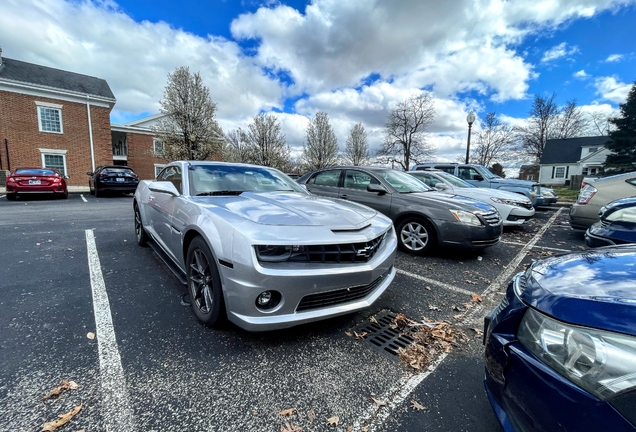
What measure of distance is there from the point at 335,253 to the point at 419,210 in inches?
117

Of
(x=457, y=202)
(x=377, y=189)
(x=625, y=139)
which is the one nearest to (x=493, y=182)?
(x=457, y=202)

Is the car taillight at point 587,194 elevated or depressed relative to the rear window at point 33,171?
depressed

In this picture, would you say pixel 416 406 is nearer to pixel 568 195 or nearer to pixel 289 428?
pixel 289 428

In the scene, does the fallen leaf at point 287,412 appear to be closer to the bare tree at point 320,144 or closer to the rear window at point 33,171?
the rear window at point 33,171

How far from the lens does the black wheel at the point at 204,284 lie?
227 cm

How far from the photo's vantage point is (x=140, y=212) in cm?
473

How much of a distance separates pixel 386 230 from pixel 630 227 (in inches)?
123

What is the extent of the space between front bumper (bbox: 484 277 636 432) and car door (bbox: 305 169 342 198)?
14.7 ft

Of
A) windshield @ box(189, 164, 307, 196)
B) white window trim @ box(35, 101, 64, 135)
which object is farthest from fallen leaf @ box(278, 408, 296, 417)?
white window trim @ box(35, 101, 64, 135)

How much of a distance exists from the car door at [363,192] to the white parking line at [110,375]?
13.4ft

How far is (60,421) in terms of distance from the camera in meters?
1.55

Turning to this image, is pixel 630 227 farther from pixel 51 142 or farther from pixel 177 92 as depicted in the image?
pixel 51 142

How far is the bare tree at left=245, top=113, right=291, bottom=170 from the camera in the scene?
2809 centimetres

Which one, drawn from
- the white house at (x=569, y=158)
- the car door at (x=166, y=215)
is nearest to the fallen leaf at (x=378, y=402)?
the car door at (x=166, y=215)
